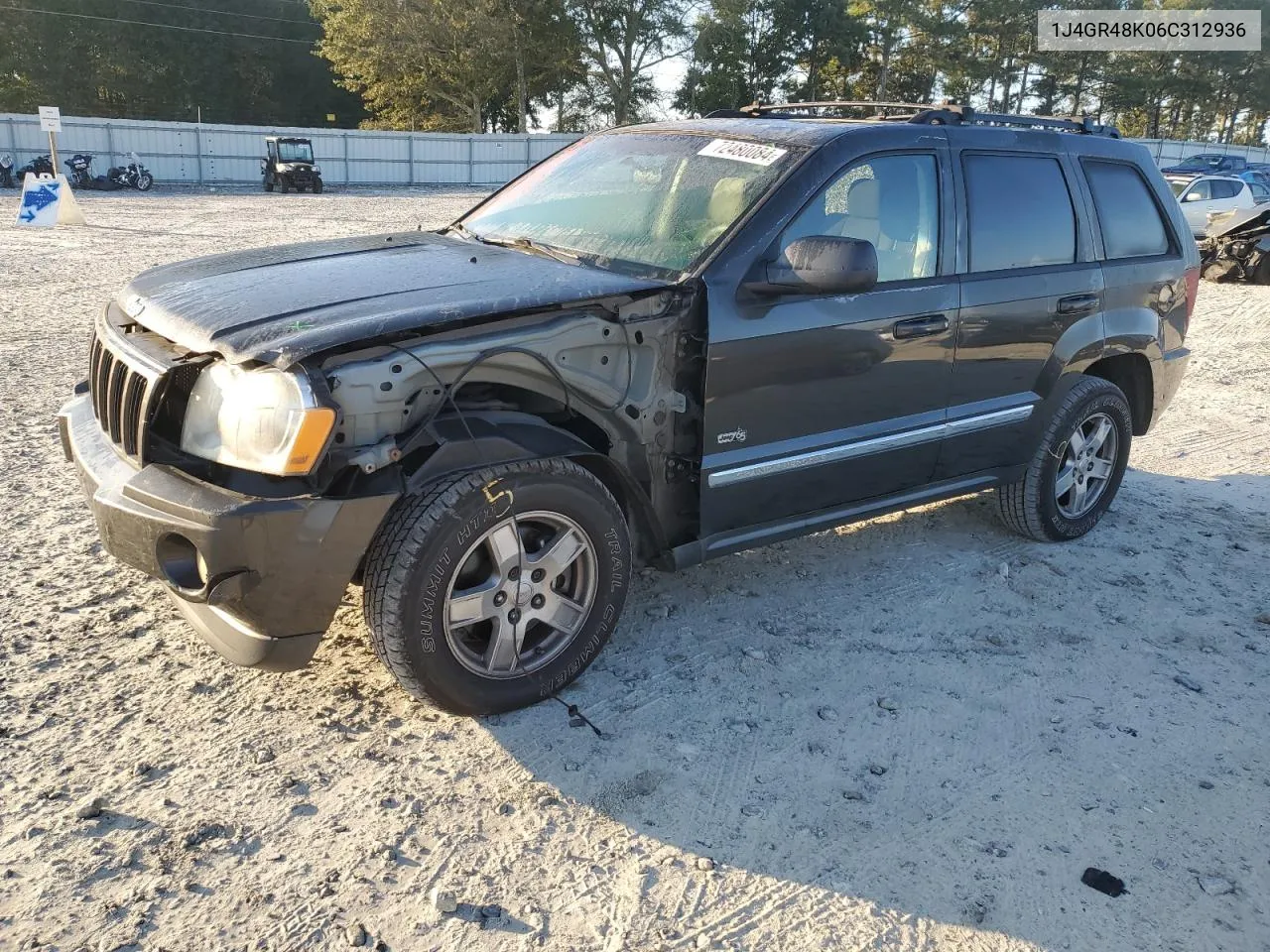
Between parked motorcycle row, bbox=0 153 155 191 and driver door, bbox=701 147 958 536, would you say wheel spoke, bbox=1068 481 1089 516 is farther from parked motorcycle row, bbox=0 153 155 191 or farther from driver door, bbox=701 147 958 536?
parked motorcycle row, bbox=0 153 155 191

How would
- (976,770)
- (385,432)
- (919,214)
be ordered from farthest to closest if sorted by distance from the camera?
1. (919,214)
2. (976,770)
3. (385,432)

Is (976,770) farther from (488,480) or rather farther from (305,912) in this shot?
(305,912)

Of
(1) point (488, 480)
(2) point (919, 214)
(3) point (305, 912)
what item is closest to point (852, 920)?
(3) point (305, 912)

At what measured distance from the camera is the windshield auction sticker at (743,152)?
3.88 metres

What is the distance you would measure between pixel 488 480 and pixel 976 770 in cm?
179

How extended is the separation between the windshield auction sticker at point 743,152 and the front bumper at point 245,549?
201cm

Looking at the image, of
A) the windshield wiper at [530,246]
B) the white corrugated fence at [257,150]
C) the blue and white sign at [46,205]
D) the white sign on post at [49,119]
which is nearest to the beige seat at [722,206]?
the windshield wiper at [530,246]

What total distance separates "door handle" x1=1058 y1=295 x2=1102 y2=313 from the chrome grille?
372 centimetres

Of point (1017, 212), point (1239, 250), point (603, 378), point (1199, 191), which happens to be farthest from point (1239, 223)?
point (603, 378)

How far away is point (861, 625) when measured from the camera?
13.6 ft

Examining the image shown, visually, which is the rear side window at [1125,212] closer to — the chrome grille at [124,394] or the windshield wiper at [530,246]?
the windshield wiper at [530,246]

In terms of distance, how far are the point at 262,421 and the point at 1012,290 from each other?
3.15m

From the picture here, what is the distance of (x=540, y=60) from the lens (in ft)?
160

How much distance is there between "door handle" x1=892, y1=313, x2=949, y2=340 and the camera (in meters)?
3.99
